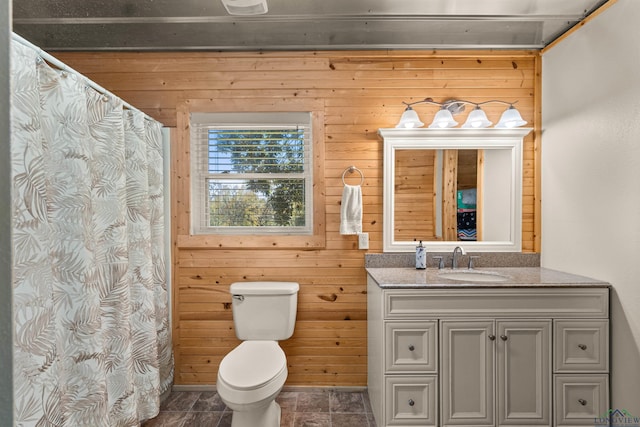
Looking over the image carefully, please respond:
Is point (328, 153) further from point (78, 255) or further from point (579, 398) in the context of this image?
point (579, 398)

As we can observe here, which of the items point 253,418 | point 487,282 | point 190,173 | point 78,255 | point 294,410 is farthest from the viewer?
point 190,173

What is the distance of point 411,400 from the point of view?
1.87m

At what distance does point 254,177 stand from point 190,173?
436 mm

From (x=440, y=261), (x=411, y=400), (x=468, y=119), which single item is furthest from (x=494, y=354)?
(x=468, y=119)

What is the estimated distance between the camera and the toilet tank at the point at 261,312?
7.42 ft

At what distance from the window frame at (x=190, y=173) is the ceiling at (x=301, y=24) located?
0.37 m

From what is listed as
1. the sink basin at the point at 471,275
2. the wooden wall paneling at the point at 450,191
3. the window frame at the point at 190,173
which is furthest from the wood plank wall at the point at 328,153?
the sink basin at the point at 471,275

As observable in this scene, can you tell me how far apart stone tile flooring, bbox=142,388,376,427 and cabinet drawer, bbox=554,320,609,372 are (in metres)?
1.09

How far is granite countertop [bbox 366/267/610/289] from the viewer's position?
6.12 feet

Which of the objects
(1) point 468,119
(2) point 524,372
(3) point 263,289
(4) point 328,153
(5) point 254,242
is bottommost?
(2) point 524,372

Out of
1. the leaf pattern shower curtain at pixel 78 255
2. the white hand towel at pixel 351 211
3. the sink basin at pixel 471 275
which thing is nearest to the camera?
the leaf pattern shower curtain at pixel 78 255

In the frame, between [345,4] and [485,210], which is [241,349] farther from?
[345,4]

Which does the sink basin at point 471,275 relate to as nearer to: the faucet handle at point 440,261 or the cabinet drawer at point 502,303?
the faucet handle at point 440,261

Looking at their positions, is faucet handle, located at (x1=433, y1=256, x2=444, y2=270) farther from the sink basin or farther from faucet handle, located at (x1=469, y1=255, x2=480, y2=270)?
faucet handle, located at (x1=469, y1=255, x2=480, y2=270)
